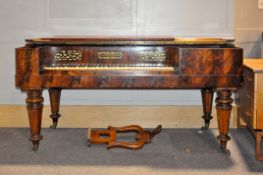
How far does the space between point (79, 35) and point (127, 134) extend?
1009 mm

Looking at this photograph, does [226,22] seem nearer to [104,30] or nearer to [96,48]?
[104,30]

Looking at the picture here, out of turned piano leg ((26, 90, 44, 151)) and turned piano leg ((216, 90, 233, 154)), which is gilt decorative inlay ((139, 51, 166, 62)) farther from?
turned piano leg ((26, 90, 44, 151))

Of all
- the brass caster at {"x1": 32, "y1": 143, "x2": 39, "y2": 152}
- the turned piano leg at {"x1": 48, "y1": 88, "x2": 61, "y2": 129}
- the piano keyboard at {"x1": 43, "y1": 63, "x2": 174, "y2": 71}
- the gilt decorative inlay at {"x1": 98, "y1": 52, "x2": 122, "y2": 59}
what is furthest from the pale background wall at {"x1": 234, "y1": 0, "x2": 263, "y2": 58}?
the brass caster at {"x1": 32, "y1": 143, "x2": 39, "y2": 152}

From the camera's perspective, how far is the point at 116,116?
3.67 metres

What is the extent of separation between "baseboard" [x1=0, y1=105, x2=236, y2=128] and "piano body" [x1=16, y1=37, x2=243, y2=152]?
2.83 feet

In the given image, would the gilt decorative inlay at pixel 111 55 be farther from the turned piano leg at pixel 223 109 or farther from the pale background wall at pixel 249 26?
the pale background wall at pixel 249 26

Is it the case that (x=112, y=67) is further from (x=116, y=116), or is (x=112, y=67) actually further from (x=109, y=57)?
(x=116, y=116)

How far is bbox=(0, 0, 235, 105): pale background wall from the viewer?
139 inches

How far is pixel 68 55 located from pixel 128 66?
0.43 m

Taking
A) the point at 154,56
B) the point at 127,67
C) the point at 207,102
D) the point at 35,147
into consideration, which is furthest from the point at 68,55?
the point at 207,102

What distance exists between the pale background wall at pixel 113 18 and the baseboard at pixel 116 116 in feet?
2.23

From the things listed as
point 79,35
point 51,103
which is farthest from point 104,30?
point 51,103

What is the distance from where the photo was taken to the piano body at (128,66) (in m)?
2.60

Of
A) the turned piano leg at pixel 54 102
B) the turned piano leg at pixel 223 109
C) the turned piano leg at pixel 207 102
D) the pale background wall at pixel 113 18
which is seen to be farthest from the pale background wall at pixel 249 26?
the turned piano leg at pixel 54 102
